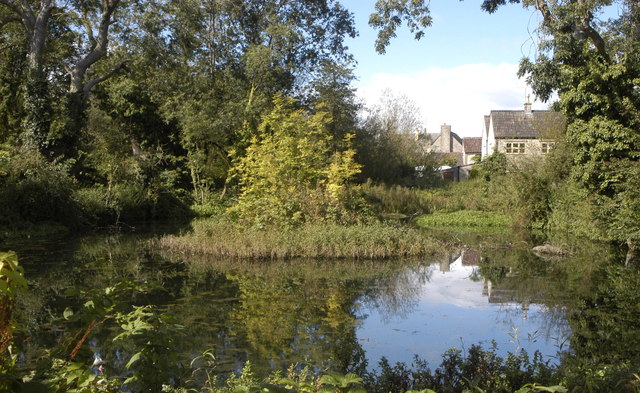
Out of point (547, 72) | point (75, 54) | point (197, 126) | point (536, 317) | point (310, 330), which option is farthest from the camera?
point (75, 54)

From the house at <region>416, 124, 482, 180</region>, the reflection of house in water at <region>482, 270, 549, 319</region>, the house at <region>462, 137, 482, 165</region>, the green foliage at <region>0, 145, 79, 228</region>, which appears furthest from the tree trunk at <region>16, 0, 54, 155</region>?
the house at <region>462, 137, 482, 165</region>

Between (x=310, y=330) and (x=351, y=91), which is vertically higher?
(x=351, y=91)

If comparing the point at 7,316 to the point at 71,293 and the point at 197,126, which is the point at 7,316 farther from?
the point at 197,126

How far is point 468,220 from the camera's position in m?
26.3

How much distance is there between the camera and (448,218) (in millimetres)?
26594

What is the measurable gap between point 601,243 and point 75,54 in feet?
87.6

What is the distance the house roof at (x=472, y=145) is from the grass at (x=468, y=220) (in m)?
37.7

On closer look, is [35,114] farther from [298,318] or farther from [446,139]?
[446,139]

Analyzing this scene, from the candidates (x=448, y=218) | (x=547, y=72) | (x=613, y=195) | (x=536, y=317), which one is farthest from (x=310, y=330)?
(x=448, y=218)

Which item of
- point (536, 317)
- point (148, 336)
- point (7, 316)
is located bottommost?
point (536, 317)

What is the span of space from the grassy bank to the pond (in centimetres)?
63

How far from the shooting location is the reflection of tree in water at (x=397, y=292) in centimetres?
963

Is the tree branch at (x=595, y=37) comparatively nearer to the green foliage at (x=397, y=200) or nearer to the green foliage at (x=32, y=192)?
the green foliage at (x=397, y=200)

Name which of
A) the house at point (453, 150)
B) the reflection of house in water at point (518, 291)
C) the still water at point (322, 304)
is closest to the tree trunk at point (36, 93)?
the still water at point (322, 304)
